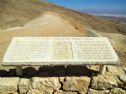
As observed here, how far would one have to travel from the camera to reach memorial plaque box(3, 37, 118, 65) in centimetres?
802

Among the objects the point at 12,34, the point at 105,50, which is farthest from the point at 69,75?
the point at 12,34

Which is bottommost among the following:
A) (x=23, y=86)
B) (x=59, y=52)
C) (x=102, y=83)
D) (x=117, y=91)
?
(x=117, y=91)

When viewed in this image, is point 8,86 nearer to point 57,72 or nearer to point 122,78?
point 57,72

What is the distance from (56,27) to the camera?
15.4m

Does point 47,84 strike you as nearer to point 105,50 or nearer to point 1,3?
point 105,50

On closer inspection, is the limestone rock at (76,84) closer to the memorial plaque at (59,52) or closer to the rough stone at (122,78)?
the memorial plaque at (59,52)

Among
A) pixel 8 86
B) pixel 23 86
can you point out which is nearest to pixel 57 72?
pixel 23 86

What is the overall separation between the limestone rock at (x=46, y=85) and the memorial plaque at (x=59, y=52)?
1.71ft

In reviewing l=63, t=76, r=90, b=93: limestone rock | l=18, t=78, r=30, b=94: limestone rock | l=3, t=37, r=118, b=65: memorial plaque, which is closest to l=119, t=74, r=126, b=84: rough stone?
l=3, t=37, r=118, b=65: memorial plaque

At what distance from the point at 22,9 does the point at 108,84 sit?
26.8m

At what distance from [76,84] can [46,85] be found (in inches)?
33.2

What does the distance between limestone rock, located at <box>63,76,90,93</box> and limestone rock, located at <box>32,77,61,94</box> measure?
10.3 inches

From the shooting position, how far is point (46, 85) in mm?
8180

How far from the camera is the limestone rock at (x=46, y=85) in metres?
8.15
